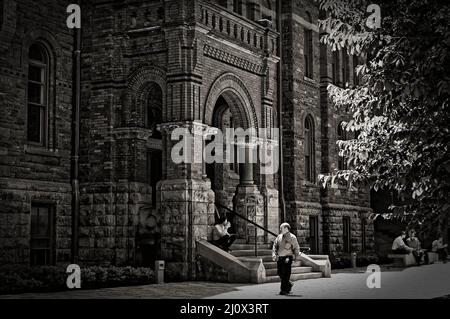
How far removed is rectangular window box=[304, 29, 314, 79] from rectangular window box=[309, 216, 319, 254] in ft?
18.7

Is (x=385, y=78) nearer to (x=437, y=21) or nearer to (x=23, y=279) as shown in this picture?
(x=437, y=21)

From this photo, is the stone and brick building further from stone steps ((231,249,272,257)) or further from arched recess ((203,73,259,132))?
stone steps ((231,249,272,257))

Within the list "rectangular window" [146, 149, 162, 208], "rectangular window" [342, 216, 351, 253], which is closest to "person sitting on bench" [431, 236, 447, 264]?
"rectangular window" [342, 216, 351, 253]

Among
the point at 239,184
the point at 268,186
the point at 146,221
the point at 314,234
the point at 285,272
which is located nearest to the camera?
the point at 285,272

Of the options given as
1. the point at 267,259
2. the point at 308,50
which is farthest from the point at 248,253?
the point at 308,50

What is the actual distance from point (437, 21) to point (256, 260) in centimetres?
975

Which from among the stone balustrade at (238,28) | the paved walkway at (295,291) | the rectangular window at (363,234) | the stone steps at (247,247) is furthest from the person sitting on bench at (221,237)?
the rectangular window at (363,234)

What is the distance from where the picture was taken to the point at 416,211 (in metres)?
10.7

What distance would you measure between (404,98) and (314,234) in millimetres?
17653

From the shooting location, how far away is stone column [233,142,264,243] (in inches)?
858

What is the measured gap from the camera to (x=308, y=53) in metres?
28.1

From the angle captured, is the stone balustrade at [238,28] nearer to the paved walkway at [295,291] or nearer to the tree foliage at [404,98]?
the paved walkway at [295,291]

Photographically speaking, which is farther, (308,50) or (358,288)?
(308,50)

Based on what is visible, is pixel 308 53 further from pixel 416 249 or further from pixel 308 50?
pixel 416 249
